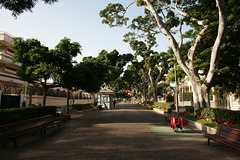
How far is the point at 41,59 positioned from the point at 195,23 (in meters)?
12.2

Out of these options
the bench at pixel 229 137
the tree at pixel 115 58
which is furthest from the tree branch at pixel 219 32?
the tree at pixel 115 58

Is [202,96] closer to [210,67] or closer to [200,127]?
[210,67]

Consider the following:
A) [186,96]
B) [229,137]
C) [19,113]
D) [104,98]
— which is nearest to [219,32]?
[229,137]

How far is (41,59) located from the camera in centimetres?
1289

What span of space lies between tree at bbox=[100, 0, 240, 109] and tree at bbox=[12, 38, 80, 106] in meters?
5.45

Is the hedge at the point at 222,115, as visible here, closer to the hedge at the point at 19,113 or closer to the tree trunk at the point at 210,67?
the tree trunk at the point at 210,67

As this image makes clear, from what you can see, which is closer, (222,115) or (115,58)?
(222,115)

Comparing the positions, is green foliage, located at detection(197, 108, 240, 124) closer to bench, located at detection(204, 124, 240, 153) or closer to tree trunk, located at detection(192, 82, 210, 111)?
tree trunk, located at detection(192, 82, 210, 111)

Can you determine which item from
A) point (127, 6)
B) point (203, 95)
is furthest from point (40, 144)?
point (127, 6)

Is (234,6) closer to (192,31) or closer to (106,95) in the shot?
(192,31)

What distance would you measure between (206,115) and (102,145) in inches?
293

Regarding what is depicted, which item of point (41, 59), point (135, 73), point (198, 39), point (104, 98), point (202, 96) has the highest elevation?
point (135, 73)

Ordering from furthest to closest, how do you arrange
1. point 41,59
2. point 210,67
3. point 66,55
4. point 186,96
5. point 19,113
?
1. point 186,96
2. point 66,55
3. point 41,59
4. point 210,67
5. point 19,113

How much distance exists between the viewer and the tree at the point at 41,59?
1262 centimetres
